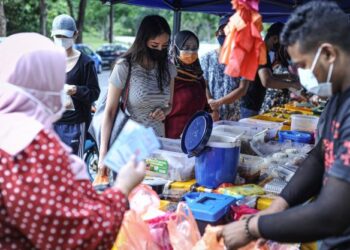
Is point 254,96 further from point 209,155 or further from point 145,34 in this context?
point 209,155

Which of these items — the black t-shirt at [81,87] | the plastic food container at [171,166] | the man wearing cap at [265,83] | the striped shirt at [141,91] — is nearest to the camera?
the plastic food container at [171,166]

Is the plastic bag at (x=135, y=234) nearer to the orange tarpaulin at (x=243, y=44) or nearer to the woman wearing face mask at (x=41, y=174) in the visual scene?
Answer: the woman wearing face mask at (x=41, y=174)

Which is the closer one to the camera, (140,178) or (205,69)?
(140,178)

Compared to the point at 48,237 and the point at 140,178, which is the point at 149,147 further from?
the point at 48,237

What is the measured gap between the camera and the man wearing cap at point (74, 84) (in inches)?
145

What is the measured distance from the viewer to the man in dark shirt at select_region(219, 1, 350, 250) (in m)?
1.22

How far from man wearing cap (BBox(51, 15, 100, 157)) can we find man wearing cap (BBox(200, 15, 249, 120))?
1132mm

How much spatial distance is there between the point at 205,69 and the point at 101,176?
205 centimetres

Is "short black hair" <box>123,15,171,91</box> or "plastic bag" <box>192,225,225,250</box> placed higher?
"short black hair" <box>123,15,171,91</box>

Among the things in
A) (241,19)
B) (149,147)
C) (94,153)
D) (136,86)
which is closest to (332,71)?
(241,19)

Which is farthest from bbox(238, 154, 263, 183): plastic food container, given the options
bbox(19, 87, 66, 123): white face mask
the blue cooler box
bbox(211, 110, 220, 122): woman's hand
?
bbox(211, 110, 220, 122): woman's hand

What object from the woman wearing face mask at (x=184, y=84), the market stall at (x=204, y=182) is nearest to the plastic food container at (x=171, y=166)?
the market stall at (x=204, y=182)

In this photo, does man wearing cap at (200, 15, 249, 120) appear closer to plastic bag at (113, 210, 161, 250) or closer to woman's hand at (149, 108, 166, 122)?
woman's hand at (149, 108, 166, 122)

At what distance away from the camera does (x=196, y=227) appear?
183 cm
